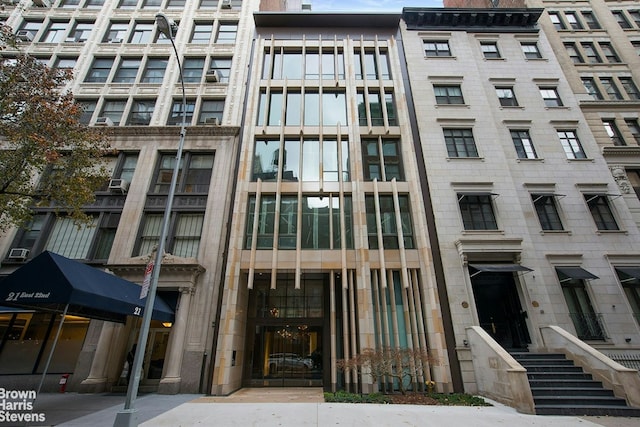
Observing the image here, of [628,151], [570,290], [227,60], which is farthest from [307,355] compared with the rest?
[628,151]

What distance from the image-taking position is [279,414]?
848 cm

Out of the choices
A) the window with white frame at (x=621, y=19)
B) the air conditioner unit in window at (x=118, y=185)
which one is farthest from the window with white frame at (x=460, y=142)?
the air conditioner unit in window at (x=118, y=185)

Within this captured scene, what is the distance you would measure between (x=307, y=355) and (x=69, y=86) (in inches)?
928

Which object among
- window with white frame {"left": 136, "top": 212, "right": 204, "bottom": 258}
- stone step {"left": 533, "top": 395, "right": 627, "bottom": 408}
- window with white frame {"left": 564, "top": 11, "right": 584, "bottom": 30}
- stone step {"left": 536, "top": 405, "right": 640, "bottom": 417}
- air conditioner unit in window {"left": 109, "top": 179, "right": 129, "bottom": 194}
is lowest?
stone step {"left": 536, "top": 405, "right": 640, "bottom": 417}

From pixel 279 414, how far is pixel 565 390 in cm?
985

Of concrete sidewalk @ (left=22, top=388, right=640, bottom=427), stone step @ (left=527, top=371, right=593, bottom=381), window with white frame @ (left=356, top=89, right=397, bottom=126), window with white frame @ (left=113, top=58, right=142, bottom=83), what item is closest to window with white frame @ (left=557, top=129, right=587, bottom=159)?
window with white frame @ (left=356, top=89, right=397, bottom=126)

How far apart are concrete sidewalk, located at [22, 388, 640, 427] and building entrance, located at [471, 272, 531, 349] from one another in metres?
5.21

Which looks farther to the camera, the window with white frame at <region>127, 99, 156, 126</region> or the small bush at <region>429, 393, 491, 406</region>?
the window with white frame at <region>127, 99, 156, 126</region>

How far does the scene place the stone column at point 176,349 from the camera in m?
12.0

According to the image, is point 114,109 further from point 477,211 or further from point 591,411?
point 591,411

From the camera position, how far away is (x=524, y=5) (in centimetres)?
2305

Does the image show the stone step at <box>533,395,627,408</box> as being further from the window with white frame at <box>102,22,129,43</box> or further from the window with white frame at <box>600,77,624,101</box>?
the window with white frame at <box>102,22,129,43</box>

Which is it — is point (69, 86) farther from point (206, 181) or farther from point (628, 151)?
point (628, 151)

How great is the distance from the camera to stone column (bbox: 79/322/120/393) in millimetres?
12055
